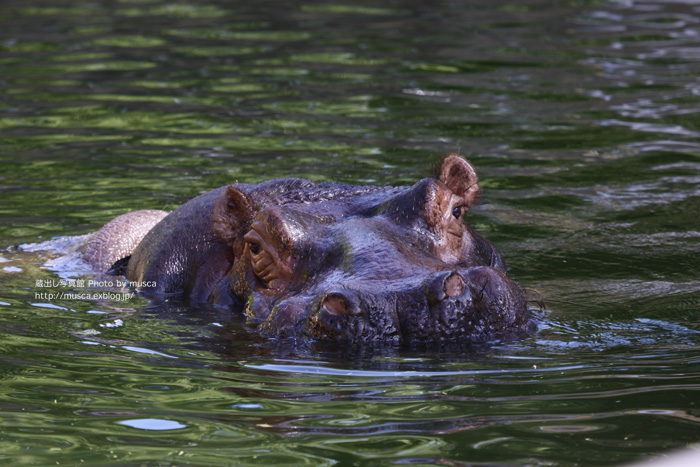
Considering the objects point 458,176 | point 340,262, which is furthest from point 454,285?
point 458,176

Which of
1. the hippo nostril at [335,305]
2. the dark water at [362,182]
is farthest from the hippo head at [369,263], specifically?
the dark water at [362,182]

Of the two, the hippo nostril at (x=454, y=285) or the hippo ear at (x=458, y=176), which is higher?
the hippo ear at (x=458, y=176)

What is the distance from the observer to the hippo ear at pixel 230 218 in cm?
670

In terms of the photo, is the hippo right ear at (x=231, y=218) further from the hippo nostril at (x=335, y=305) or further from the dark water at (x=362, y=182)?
the hippo nostril at (x=335, y=305)

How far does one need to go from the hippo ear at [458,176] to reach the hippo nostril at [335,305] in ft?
6.31

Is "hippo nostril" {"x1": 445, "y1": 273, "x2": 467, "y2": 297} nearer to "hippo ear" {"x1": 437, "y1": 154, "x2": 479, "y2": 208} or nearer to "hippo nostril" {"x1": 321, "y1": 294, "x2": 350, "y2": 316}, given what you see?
"hippo nostril" {"x1": 321, "y1": 294, "x2": 350, "y2": 316}

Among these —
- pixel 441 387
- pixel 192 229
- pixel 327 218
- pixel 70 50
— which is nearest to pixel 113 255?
pixel 192 229

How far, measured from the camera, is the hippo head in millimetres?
5133

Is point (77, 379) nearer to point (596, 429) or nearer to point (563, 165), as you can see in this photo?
point (596, 429)

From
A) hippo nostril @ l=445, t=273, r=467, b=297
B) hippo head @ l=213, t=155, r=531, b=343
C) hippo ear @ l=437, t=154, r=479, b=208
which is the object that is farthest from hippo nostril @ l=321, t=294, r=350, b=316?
hippo ear @ l=437, t=154, r=479, b=208

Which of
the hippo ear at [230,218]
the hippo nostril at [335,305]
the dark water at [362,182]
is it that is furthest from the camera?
the hippo ear at [230,218]

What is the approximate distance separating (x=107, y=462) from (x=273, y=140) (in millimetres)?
8568

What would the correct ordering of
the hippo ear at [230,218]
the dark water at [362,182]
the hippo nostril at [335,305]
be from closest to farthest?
the dark water at [362,182]
the hippo nostril at [335,305]
the hippo ear at [230,218]

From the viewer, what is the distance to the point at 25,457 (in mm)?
4059
